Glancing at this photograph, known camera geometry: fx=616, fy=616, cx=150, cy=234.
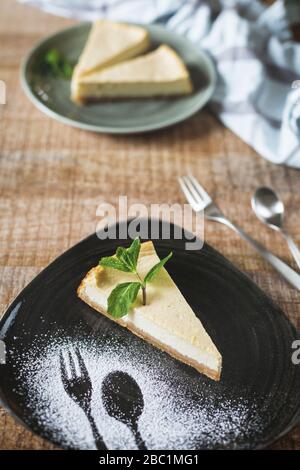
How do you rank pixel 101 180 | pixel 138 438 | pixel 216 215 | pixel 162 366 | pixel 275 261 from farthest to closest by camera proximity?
1. pixel 101 180
2. pixel 216 215
3. pixel 275 261
4. pixel 162 366
5. pixel 138 438

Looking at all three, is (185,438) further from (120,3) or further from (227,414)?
(120,3)

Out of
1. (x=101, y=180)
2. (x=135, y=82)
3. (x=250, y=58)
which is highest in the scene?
(x=250, y=58)

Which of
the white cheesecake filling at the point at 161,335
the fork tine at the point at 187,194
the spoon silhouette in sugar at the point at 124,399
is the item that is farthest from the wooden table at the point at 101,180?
the spoon silhouette in sugar at the point at 124,399

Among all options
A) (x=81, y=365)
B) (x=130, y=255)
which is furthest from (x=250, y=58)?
(x=81, y=365)

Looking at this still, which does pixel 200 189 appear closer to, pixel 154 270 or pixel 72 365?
pixel 154 270

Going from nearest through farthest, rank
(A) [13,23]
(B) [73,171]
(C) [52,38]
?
(B) [73,171], (C) [52,38], (A) [13,23]

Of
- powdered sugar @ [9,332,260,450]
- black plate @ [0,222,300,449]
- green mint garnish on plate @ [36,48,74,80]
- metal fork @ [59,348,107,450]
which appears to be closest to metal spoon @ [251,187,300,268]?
black plate @ [0,222,300,449]

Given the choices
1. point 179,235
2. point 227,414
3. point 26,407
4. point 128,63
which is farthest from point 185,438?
Answer: point 128,63
